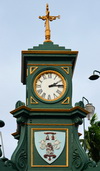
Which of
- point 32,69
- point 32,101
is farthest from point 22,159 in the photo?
point 32,69

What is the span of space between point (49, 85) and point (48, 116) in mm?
1388

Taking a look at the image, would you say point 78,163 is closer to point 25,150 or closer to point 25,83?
point 25,150

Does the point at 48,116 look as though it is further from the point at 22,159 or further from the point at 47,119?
the point at 22,159

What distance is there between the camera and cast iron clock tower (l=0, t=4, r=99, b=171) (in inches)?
1153

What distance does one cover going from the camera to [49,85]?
3052 centimetres

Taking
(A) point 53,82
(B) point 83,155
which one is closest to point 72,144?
(B) point 83,155

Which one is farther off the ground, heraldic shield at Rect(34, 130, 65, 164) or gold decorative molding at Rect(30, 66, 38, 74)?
gold decorative molding at Rect(30, 66, 38, 74)

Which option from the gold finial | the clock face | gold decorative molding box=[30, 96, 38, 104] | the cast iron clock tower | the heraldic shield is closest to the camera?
the cast iron clock tower

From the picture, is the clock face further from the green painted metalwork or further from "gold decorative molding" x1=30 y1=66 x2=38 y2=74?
"gold decorative molding" x1=30 y1=66 x2=38 y2=74

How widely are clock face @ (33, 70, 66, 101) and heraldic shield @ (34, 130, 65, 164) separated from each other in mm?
1544

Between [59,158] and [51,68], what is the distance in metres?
3.92

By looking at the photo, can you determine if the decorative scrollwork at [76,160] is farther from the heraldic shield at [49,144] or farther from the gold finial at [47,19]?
the gold finial at [47,19]

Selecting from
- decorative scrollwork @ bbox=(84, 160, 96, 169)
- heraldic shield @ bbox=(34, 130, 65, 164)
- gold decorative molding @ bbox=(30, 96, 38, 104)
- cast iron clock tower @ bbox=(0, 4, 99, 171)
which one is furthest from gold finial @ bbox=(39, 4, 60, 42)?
decorative scrollwork @ bbox=(84, 160, 96, 169)

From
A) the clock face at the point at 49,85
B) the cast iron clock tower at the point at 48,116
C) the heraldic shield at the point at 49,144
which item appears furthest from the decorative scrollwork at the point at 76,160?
the clock face at the point at 49,85
